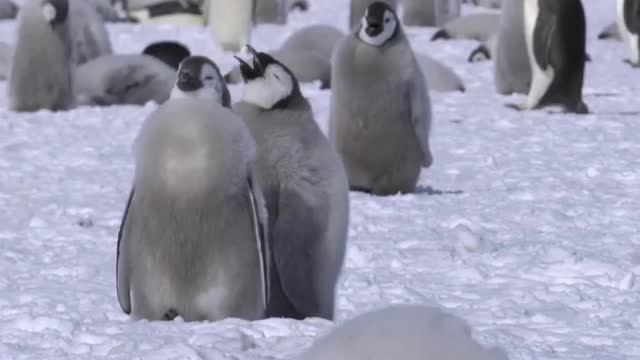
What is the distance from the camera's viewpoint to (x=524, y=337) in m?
3.85

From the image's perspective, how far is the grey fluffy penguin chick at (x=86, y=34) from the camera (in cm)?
1221

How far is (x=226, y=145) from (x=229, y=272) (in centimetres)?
29

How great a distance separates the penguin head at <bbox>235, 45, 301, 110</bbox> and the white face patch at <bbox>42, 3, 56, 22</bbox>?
229 inches

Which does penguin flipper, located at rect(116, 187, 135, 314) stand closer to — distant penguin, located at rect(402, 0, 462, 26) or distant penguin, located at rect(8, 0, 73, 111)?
distant penguin, located at rect(8, 0, 73, 111)

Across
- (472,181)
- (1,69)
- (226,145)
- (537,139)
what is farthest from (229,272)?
(1,69)

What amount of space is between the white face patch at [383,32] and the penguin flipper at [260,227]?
2.90 m

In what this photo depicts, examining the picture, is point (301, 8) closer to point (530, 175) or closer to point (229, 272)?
point (530, 175)

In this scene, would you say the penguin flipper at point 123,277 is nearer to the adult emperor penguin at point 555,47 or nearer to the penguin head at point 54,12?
the penguin head at point 54,12

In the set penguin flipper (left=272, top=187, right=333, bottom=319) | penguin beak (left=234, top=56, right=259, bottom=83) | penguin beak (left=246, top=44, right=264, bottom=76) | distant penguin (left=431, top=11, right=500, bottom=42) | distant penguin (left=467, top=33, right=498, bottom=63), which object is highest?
penguin beak (left=246, top=44, right=264, bottom=76)

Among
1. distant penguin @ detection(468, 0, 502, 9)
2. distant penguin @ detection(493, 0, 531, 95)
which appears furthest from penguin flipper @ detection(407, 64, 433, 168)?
distant penguin @ detection(468, 0, 502, 9)

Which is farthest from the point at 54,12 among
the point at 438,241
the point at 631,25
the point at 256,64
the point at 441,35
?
the point at 441,35

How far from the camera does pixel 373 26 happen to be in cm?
665

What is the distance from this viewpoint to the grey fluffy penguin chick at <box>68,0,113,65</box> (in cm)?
1221

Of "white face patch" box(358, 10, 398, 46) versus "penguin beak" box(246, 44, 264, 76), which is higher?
"penguin beak" box(246, 44, 264, 76)
